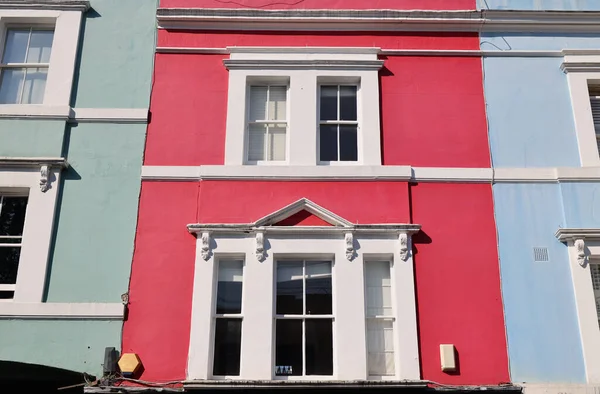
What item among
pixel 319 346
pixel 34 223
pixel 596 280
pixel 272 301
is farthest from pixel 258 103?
pixel 596 280

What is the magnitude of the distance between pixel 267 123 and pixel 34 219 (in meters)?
3.86

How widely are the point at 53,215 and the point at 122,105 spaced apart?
2102 mm

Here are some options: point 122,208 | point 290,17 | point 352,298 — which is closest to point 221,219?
point 122,208

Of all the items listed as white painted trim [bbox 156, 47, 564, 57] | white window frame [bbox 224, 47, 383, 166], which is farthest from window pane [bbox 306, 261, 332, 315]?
white painted trim [bbox 156, 47, 564, 57]

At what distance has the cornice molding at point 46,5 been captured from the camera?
37.7 feet

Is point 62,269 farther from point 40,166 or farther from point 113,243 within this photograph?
point 40,166

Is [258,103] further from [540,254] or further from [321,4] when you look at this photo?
[540,254]

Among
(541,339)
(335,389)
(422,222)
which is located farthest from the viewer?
(422,222)

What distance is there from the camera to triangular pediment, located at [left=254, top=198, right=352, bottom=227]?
10.2m

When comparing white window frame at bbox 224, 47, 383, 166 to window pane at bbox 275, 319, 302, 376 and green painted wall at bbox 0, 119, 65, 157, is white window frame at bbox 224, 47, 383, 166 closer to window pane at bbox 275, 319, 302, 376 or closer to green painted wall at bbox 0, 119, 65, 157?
window pane at bbox 275, 319, 302, 376

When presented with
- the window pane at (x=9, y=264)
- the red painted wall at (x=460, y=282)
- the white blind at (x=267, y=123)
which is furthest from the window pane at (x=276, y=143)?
the window pane at (x=9, y=264)

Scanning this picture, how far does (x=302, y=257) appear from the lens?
10148 millimetres

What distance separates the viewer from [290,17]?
38.0 feet

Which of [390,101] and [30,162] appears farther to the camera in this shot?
[390,101]
